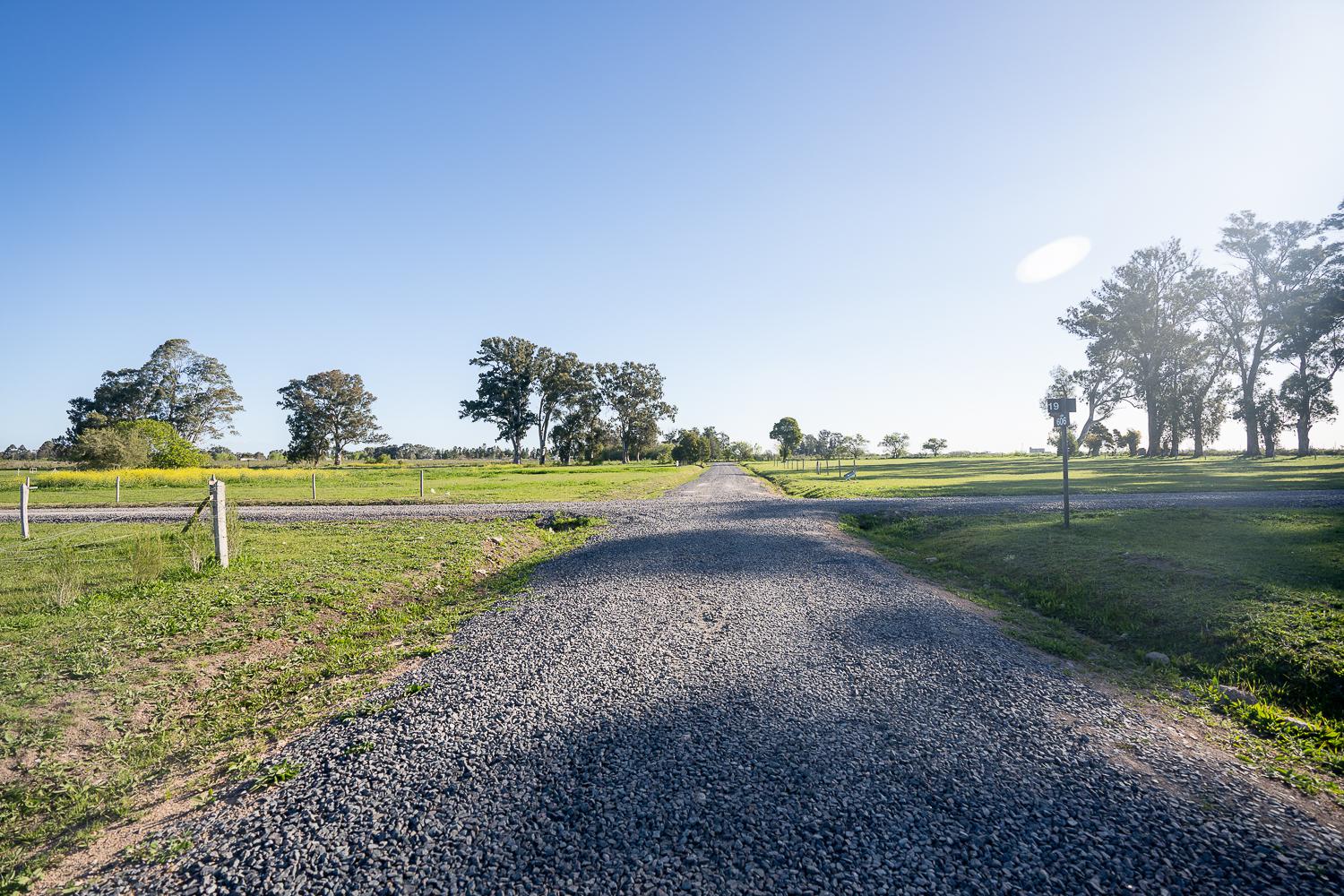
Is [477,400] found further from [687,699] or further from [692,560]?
[687,699]

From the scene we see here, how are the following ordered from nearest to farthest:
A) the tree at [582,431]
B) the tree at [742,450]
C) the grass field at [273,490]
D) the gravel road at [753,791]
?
1. the gravel road at [753,791]
2. the grass field at [273,490]
3. the tree at [582,431]
4. the tree at [742,450]

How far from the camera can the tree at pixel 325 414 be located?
3268 inches

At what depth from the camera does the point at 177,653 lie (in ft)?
19.1

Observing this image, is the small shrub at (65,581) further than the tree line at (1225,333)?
No

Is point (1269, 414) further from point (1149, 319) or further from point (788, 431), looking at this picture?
point (788, 431)

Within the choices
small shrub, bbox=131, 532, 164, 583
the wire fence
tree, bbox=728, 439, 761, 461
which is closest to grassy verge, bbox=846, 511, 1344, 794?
small shrub, bbox=131, 532, 164, 583

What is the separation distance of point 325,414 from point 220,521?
8809 centimetres

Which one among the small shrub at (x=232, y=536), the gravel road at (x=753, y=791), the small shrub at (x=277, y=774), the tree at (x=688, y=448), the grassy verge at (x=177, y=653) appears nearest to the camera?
the gravel road at (x=753, y=791)

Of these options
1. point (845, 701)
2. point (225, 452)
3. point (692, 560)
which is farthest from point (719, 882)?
point (225, 452)

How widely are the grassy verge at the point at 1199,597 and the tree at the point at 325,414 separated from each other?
9045 cm

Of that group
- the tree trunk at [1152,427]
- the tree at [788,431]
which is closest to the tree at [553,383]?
the tree at [788,431]

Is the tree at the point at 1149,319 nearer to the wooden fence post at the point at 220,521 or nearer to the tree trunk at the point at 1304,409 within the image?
the tree trunk at the point at 1304,409

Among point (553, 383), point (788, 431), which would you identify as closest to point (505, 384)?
point (553, 383)

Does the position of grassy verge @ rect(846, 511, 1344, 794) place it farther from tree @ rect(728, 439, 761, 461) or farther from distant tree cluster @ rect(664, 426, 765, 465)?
tree @ rect(728, 439, 761, 461)
